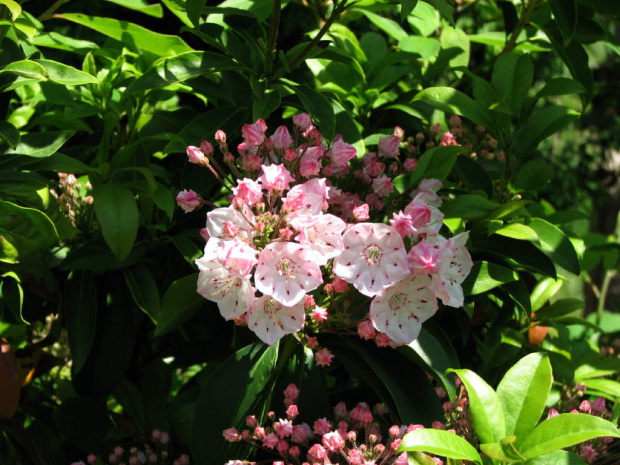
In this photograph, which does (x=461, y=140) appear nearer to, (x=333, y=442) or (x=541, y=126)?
(x=541, y=126)

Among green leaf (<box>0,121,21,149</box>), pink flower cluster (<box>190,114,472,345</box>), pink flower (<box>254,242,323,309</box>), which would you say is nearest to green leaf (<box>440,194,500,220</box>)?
pink flower cluster (<box>190,114,472,345</box>)

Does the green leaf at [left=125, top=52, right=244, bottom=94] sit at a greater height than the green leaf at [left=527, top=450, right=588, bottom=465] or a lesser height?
greater

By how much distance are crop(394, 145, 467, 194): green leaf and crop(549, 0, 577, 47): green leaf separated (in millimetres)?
281

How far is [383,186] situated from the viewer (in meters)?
1.32

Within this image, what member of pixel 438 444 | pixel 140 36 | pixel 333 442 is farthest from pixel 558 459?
pixel 140 36

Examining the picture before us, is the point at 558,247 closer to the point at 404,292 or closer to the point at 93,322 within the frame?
the point at 404,292

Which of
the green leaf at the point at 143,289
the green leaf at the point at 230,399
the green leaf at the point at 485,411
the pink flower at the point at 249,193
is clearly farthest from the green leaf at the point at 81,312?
the green leaf at the point at 485,411

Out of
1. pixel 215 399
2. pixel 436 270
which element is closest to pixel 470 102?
pixel 436 270

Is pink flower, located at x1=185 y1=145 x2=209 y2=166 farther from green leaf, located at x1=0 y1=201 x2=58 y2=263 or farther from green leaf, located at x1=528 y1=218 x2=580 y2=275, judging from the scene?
green leaf, located at x1=528 y1=218 x2=580 y2=275

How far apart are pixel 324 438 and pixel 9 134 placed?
2.37 feet

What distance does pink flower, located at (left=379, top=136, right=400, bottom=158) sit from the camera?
4.49ft

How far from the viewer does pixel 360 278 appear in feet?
3.65

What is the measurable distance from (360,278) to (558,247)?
48cm

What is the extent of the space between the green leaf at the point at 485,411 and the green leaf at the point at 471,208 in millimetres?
327
